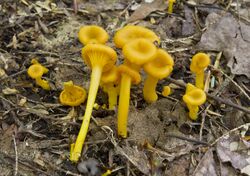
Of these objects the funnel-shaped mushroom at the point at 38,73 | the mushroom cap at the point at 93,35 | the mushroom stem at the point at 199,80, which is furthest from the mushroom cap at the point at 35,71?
the mushroom stem at the point at 199,80

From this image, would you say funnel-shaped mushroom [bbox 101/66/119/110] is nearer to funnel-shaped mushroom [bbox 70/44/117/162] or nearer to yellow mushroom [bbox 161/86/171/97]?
funnel-shaped mushroom [bbox 70/44/117/162]

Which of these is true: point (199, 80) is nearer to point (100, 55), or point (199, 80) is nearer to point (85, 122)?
point (100, 55)

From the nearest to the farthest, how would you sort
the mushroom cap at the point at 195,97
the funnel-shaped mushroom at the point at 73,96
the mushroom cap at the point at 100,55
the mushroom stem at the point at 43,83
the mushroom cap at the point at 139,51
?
the mushroom cap at the point at 139,51
the mushroom cap at the point at 100,55
the mushroom cap at the point at 195,97
the funnel-shaped mushroom at the point at 73,96
the mushroom stem at the point at 43,83

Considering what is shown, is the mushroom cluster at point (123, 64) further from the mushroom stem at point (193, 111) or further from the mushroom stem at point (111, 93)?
the mushroom stem at point (193, 111)

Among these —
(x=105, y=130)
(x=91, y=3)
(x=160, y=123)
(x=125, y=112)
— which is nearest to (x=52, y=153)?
(x=105, y=130)

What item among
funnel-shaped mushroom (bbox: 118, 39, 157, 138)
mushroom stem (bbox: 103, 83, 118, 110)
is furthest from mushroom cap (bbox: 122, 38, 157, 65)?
mushroom stem (bbox: 103, 83, 118, 110)

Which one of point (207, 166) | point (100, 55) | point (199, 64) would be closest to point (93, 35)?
point (100, 55)

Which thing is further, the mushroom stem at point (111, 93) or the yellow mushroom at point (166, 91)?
the yellow mushroom at point (166, 91)
